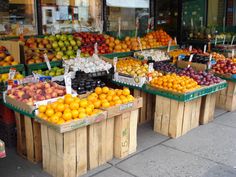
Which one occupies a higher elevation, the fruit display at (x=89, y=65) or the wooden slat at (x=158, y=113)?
the fruit display at (x=89, y=65)

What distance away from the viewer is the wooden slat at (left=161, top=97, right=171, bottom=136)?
544 cm

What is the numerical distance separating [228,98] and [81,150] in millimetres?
4200

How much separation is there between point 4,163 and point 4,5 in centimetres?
405

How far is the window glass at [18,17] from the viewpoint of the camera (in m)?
7.16

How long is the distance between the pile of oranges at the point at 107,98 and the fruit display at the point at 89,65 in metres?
1.47

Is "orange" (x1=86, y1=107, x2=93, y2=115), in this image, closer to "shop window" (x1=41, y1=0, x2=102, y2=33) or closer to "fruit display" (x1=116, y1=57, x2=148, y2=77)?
"fruit display" (x1=116, y1=57, x2=148, y2=77)

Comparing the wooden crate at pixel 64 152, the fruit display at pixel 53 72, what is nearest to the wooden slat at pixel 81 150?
the wooden crate at pixel 64 152

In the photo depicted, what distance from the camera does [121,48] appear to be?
7855mm

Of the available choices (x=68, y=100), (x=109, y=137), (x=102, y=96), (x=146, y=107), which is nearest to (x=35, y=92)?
(x=68, y=100)

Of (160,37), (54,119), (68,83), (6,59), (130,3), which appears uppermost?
(130,3)

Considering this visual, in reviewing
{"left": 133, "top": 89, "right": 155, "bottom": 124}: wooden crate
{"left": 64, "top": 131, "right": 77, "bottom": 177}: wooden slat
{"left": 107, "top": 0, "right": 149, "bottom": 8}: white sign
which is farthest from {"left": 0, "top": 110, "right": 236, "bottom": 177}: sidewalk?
{"left": 107, "top": 0, "right": 149, "bottom": 8}: white sign

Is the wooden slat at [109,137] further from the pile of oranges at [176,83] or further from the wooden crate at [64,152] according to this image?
the pile of oranges at [176,83]

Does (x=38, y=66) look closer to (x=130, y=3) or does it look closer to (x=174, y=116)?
(x=174, y=116)

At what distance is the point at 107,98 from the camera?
454 centimetres
